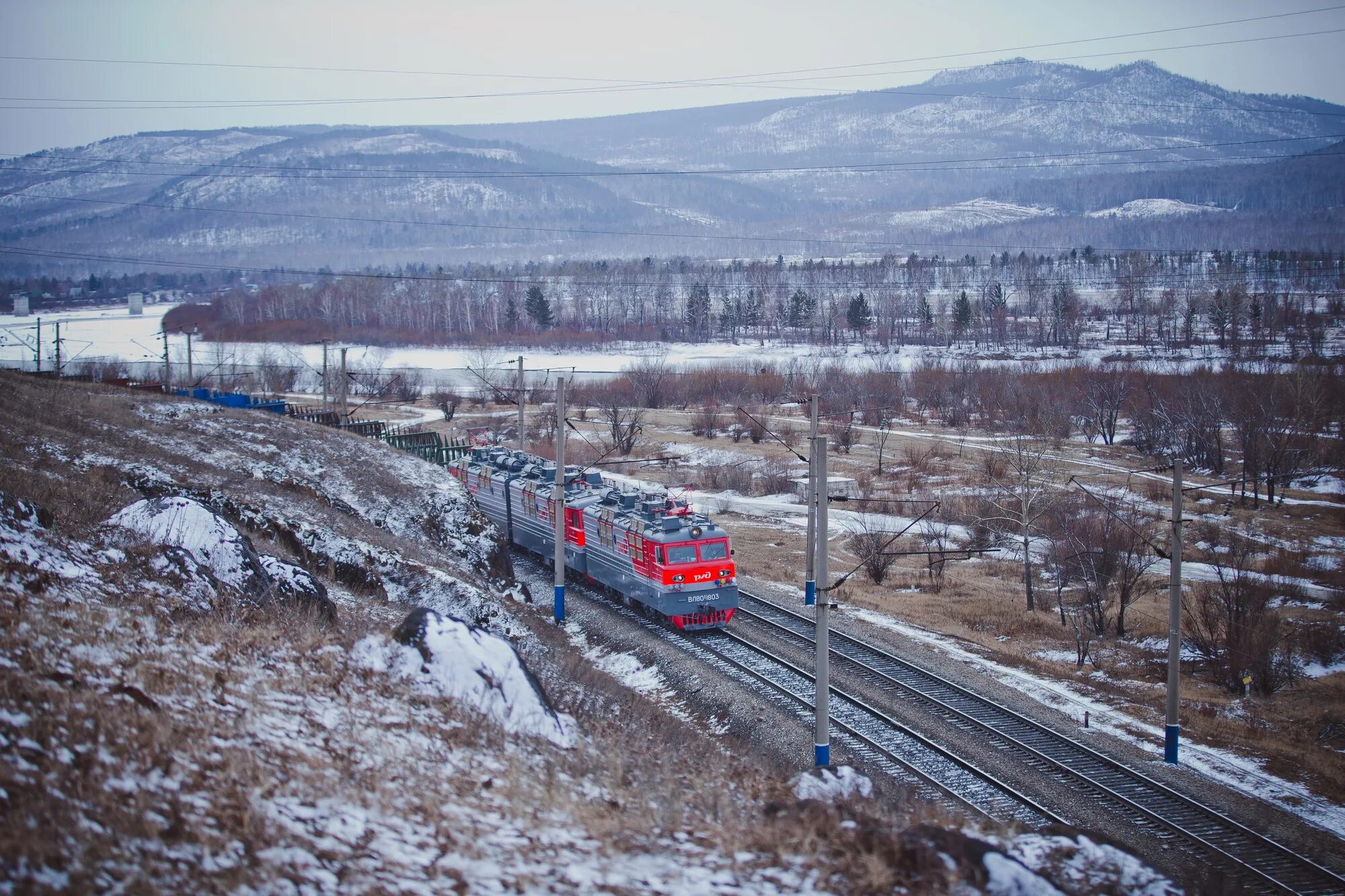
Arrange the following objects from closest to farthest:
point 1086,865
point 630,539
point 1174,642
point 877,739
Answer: point 1086,865, point 1174,642, point 877,739, point 630,539

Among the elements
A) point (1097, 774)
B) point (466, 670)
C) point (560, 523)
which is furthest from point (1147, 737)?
point (560, 523)

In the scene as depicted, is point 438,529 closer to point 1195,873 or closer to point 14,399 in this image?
point 14,399

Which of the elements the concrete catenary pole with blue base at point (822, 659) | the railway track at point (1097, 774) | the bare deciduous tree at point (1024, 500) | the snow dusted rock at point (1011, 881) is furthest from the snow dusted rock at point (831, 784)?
the bare deciduous tree at point (1024, 500)

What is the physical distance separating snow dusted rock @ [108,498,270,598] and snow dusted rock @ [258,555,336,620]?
0.66 feet

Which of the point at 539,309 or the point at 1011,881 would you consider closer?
the point at 1011,881

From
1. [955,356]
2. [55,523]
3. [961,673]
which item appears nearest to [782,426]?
[955,356]

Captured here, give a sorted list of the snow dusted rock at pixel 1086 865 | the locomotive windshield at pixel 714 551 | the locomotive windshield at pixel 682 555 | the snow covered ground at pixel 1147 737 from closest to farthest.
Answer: the snow dusted rock at pixel 1086 865 → the snow covered ground at pixel 1147 737 → the locomotive windshield at pixel 682 555 → the locomotive windshield at pixel 714 551

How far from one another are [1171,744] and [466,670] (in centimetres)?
1483

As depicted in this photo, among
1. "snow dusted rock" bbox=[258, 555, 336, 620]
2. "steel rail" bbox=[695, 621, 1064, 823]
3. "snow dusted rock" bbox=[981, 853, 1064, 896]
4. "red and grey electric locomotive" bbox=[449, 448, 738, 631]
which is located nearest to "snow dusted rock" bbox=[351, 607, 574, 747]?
"snow dusted rock" bbox=[258, 555, 336, 620]

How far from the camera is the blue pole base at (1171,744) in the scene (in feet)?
62.5

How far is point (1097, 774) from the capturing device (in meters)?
18.3

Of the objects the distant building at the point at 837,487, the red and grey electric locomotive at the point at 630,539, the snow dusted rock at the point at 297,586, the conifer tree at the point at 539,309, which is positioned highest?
the conifer tree at the point at 539,309

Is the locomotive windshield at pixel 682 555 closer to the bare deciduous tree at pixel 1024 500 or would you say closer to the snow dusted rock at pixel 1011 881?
the bare deciduous tree at pixel 1024 500

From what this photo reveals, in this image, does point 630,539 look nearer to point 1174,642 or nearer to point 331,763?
point 1174,642
